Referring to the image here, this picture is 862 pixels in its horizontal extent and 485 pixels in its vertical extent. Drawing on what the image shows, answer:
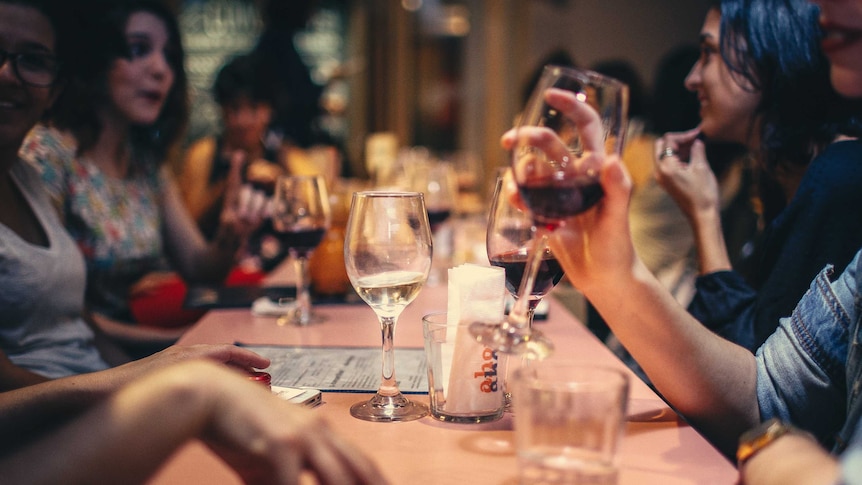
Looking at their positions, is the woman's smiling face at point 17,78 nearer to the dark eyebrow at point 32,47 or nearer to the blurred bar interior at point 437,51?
the dark eyebrow at point 32,47

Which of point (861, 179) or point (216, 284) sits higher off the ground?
point (861, 179)

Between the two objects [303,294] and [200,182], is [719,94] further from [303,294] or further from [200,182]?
[200,182]

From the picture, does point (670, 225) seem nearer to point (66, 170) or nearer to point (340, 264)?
point (340, 264)

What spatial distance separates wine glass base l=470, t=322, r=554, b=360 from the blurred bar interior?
17.8ft

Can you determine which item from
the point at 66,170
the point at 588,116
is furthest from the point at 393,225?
the point at 66,170

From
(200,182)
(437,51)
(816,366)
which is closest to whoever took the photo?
(816,366)

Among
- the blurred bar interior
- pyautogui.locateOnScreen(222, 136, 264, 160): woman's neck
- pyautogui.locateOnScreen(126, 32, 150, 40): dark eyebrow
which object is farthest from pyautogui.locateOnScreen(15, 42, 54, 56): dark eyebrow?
the blurred bar interior

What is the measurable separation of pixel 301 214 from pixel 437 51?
6443 mm

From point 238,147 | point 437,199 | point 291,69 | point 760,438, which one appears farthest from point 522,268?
point 291,69

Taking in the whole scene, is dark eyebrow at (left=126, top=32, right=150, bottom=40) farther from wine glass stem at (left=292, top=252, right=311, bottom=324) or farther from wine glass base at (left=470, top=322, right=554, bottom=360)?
wine glass base at (left=470, top=322, right=554, bottom=360)

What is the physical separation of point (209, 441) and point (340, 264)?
1200mm

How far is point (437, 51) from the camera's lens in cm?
768

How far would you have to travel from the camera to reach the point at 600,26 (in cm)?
669

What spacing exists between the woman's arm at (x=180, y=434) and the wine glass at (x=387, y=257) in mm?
362
